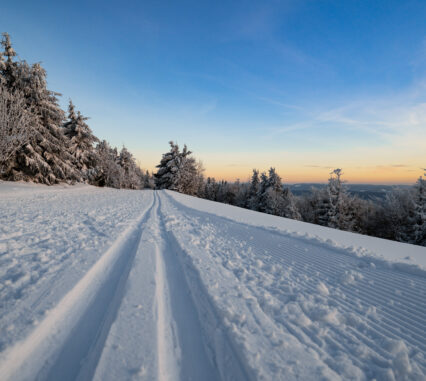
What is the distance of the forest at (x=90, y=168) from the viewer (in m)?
14.6

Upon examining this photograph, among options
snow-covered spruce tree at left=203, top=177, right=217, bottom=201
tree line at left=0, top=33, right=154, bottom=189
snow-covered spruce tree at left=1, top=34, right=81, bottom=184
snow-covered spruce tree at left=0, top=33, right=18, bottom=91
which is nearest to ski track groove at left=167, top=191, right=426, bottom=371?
tree line at left=0, top=33, right=154, bottom=189

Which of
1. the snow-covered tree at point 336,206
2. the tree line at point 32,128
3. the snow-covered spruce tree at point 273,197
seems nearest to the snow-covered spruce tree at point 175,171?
the snow-covered spruce tree at point 273,197

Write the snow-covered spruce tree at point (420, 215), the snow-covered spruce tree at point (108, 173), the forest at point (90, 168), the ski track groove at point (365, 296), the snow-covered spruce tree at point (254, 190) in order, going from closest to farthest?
the ski track groove at point (365, 296)
the forest at point (90, 168)
the snow-covered spruce tree at point (420, 215)
the snow-covered spruce tree at point (108, 173)
the snow-covered spruce tree at point (254, 190)

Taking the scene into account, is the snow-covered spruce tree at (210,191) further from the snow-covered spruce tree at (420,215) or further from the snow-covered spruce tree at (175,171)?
the snow-covered spruce tree at (420,215)

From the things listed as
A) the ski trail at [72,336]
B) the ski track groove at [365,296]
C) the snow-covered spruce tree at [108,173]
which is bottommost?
the ski trail at [72,336]

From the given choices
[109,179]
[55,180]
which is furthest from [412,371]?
[109,179]

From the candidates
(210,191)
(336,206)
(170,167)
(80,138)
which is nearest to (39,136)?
(80,138)

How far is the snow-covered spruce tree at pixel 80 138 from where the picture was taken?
2378 cm

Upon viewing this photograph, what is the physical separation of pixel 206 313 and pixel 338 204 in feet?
89.5

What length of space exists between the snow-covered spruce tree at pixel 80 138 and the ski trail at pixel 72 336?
2658cm

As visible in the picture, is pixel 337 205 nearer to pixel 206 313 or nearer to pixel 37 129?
pixel 206 313

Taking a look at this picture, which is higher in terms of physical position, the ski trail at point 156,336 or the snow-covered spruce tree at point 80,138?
the snow-covered spruce tree at point 80,138

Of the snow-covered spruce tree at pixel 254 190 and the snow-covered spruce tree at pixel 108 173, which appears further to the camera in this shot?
the snow-covered spruce tree at pixel 254 190

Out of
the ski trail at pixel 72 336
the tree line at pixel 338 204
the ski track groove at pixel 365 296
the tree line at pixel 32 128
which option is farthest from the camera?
the tree line at pixel 338 204
